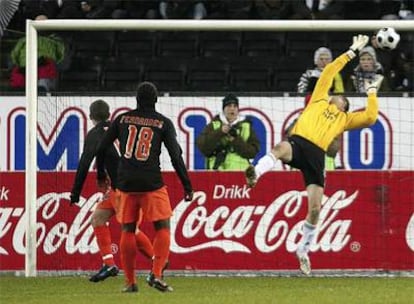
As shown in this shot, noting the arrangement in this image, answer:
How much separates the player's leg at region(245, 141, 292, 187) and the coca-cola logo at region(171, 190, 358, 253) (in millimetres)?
1815

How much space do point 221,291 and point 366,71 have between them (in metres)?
5.17

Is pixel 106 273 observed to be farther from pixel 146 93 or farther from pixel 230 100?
pixel 230 100

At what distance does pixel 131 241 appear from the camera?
12.6 meters

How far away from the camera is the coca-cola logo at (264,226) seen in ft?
53.4

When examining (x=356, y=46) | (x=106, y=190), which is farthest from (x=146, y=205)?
(x=356, y=46)

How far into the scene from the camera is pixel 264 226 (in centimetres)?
1630

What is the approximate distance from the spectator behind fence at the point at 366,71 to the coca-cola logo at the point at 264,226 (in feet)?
5.84

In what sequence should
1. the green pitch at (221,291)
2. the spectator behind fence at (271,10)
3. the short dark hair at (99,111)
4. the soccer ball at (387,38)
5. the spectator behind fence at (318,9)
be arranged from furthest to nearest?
the spectator behind fence at (271,10) < the spectator behind fence at (318,9) < the soccer ball at (387,38) < the short dark hair at (99,111) < the green pitch at (221,291)

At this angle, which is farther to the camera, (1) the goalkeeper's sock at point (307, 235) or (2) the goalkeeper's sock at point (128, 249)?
(1) the goalkeeper's sock at point (307, 235)

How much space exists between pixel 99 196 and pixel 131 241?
3860mm

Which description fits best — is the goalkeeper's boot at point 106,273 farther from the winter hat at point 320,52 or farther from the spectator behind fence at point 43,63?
the winter hat at point 320,52

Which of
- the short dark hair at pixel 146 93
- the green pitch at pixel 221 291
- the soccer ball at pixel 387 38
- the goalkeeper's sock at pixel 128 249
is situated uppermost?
the soccer ball at pixel 387 38

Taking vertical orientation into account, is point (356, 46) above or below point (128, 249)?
above

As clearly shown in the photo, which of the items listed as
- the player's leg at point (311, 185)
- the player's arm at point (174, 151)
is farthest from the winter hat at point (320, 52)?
the player's arm at point (174, 151)
